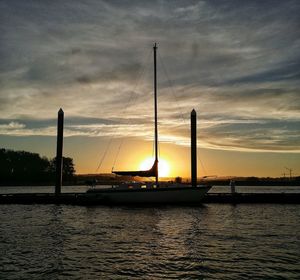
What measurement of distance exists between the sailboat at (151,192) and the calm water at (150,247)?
7.57 m

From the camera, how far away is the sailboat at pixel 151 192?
45938 millimetres

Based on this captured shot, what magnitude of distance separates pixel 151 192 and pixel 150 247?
77.5 feet

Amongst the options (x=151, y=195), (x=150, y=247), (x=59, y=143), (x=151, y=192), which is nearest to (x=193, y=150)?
(x=151, y=192)

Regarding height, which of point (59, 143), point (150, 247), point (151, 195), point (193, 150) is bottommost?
point (150, 247)

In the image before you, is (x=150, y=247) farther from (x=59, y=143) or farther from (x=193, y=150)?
(x=59, y=143)

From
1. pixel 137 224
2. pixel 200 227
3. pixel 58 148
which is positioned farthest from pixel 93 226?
pixel 58 148

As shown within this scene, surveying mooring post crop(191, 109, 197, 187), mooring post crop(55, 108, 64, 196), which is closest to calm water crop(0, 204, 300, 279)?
mooring post crop(191, 109, 197, 187)

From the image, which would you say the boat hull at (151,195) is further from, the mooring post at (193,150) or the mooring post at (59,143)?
the mooring post at (59,143)

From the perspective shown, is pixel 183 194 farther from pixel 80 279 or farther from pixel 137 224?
pixel 80 279

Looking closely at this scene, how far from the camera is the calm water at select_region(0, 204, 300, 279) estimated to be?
1674cm

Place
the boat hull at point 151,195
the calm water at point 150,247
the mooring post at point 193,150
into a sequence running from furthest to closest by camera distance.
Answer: the mooring post at point 193,150, the boat hull at point 151,195, the calm water at point 150,247

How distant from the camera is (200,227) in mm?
30469

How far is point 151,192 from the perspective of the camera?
4575 cm

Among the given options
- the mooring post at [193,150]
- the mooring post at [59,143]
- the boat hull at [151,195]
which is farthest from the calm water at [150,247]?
the mooring post at [59,143]
